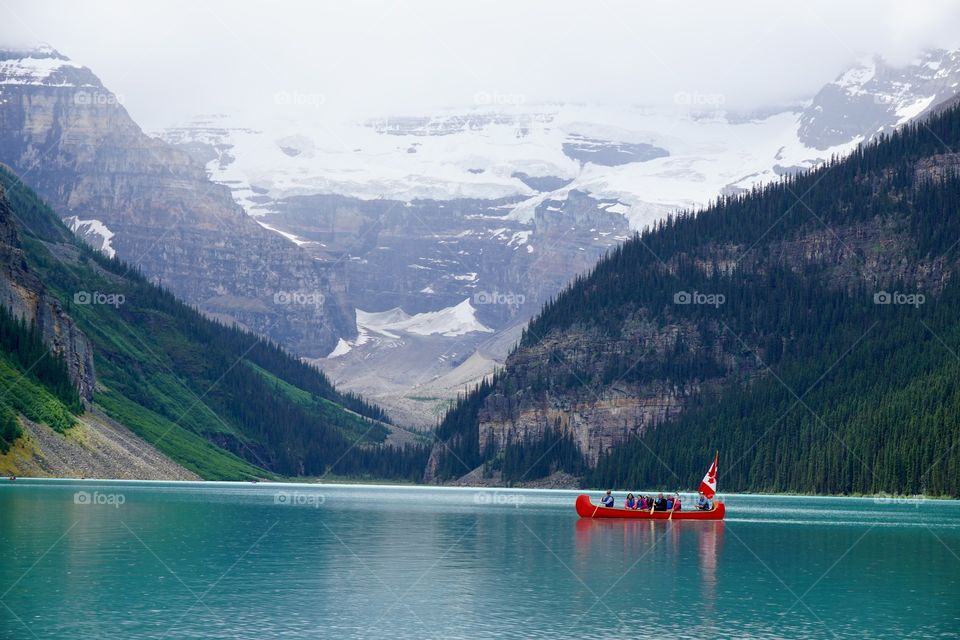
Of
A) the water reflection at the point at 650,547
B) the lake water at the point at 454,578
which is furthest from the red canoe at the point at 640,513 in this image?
the lake water at the point at 454,578

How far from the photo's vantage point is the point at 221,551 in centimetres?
10331

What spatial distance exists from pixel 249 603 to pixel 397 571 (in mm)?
18455

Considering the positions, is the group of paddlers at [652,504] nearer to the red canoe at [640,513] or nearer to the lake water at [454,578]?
the red canoe at [640,513]

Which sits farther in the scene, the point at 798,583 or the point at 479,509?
the point at 479,509

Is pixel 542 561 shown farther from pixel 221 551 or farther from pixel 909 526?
pixel 909 526

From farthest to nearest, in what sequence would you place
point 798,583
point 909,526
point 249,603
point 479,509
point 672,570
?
point 479,509
point 909,526
point 672,570
point 798,583
point 249,603

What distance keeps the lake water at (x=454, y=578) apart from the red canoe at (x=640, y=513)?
11.8 metres

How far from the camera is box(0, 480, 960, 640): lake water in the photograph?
228ft

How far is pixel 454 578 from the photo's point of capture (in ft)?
294

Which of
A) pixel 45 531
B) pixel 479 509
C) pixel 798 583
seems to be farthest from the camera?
pixel 479 509

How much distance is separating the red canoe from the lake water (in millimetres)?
11769

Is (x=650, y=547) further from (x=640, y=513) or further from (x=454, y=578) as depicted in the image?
(x=640, y=513)

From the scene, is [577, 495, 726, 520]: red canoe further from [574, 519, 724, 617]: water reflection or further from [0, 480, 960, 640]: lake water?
[0, 480, 960, 640]: lake water

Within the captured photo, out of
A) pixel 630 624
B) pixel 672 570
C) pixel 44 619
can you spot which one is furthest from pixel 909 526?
pixel 44 619
